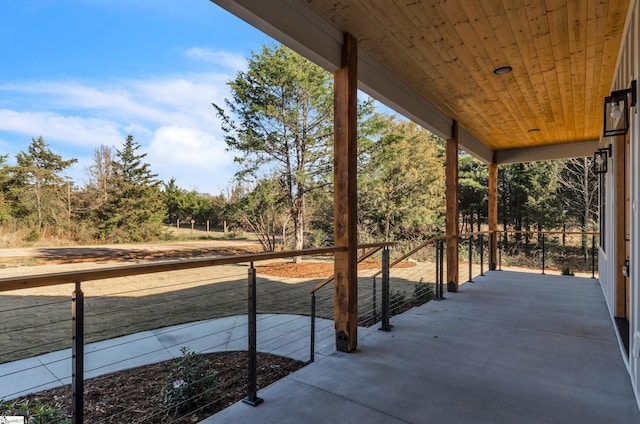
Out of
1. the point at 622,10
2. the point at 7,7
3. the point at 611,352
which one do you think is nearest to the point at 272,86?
the point at 622,10

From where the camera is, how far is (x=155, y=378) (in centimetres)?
290

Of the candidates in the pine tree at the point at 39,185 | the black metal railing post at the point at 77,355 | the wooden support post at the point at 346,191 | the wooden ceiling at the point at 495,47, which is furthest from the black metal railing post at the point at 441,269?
the pine tree at the point at 39,185

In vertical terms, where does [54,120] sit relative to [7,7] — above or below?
below

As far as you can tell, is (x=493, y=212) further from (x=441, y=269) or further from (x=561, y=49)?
(x=561, y=49)

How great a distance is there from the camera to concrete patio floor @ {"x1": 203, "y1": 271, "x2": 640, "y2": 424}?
182 centimetres

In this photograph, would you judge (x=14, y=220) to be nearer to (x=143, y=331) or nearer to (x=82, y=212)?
(x=82, y=212)

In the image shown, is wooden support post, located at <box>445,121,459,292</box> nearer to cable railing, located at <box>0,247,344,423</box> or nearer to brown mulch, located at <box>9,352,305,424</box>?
cable railing, located at <box>0,247,344,423</box>

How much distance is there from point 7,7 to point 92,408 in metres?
16.9

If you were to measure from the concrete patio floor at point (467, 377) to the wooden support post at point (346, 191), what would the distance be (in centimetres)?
26

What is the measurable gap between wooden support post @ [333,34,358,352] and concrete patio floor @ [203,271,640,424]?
26 centimetres

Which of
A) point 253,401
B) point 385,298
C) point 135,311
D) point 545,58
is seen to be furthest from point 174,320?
point 545,58

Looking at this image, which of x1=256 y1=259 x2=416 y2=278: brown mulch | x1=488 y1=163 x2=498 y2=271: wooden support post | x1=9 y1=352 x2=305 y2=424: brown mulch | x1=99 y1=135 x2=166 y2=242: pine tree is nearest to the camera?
x1=9 y1=352 x2=305 y2=424: brown mulch

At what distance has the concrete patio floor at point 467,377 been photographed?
1819mm

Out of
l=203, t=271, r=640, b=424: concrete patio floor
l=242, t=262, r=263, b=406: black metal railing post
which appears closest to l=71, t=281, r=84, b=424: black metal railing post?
l=203, t=271, r=640, b=424: concrete patio floor
